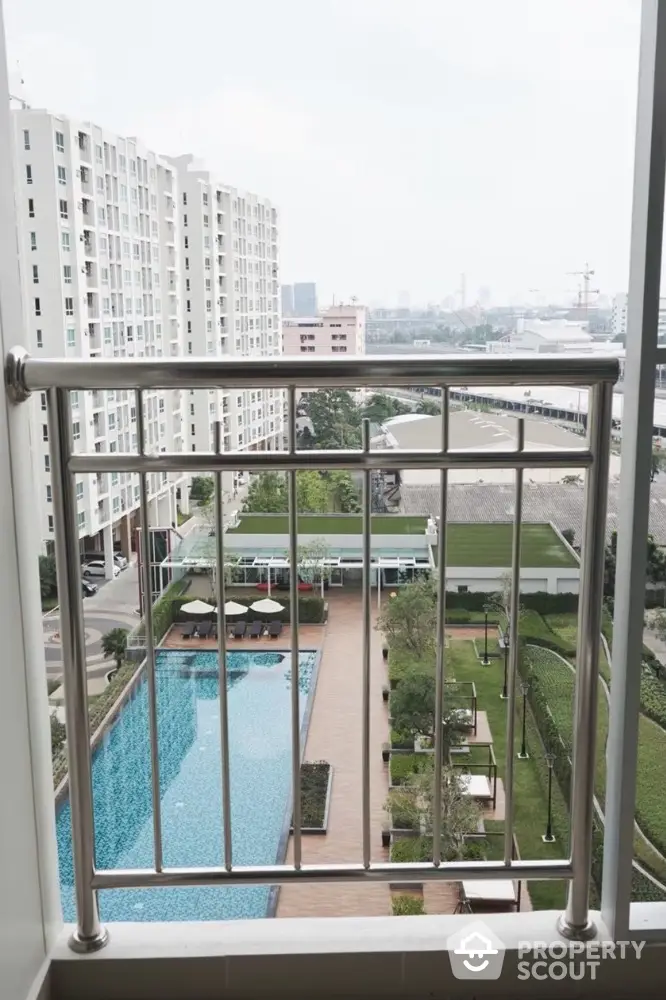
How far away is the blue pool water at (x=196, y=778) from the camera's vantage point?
1.71 meters

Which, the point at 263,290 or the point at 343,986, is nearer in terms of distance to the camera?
the point at 343,986

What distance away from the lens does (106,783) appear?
5.64ft

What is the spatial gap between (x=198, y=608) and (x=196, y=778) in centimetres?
39

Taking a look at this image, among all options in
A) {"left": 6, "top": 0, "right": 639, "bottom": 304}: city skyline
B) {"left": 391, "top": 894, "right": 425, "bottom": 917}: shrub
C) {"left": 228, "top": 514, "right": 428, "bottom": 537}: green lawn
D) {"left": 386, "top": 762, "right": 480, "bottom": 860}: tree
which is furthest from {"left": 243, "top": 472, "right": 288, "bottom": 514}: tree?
{"left": 391, "top": 894, "right": 425, "bottom": 917}: shrub

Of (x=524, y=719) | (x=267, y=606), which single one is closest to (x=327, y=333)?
(x=267, y=606)

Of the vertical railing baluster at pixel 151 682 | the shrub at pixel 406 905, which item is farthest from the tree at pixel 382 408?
the shrub at pixel 406 905

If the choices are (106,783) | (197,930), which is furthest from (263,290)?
(197,930)

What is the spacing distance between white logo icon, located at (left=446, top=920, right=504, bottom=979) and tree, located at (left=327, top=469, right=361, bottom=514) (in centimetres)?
89

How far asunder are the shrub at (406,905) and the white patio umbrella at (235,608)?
71 centimetres

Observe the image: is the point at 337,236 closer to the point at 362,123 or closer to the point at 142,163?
the point at 362,123

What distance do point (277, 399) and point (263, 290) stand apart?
1.04ft

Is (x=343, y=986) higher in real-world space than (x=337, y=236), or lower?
lower

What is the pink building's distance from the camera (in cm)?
159

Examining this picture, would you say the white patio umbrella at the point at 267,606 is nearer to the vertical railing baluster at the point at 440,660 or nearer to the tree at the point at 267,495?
the tree at the point at 267,495
